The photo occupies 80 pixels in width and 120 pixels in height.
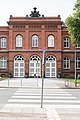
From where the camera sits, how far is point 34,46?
207 ft

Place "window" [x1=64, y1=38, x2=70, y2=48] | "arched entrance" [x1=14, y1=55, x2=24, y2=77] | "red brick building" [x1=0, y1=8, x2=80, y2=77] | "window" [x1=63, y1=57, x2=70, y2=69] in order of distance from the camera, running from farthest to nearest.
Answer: "window" [x1=64, y1=38, x2=70, y2=48]
"window" [x1=63, y1=57, x2=70, y2=69]
"arched entrance" [x1=14, y1=55, x2=24, y2=77]
"red brick building" [x1=0, y1=8, x2=80, y2=77]

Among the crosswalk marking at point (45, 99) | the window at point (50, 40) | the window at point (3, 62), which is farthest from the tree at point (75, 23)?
the window at point (3, 62)

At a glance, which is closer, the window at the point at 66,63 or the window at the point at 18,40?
the window at the point at 18,40

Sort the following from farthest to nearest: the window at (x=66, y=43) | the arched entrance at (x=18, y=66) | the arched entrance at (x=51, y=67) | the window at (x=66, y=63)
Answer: the window at (x=66, y=43) < the window at (x=66, y=63) < the arched entrance at (x=18, y=66) < the arched entrance at (x=51, y=67)

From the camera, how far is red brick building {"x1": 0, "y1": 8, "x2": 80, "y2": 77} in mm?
62438

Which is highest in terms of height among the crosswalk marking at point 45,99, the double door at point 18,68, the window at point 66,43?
the window at point 66,43

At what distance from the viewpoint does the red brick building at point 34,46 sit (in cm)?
6244

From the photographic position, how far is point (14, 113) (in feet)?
43.1

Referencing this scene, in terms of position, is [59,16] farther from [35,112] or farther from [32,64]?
[35,112]

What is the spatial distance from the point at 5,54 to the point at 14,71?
3.69 metres

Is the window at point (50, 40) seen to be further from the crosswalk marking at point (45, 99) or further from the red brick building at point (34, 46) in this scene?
the crosswalk marking at point (45, 99)

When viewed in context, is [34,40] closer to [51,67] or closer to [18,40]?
[18,40]

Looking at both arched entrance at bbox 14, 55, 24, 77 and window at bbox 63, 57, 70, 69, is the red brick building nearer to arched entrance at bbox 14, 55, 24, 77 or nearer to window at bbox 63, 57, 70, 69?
arched entrance at bbox 14, 55, 24, 77

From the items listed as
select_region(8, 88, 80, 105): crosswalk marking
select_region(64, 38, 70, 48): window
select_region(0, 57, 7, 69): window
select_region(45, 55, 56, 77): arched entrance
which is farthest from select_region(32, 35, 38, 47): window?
select_region(8, 88, 80, 105): crosswalk marking
